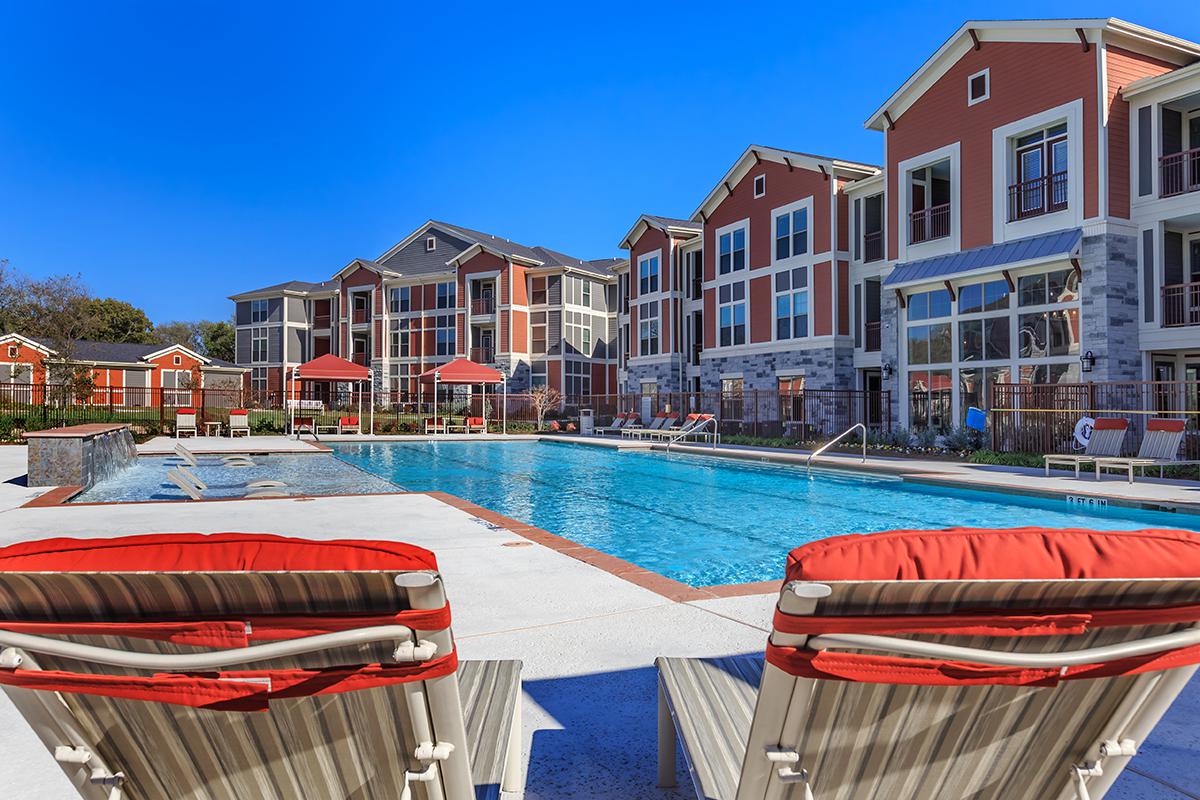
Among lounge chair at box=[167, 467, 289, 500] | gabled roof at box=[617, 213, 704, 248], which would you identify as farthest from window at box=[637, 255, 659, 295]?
lounge chair at box=[167, 467, 289, 500]

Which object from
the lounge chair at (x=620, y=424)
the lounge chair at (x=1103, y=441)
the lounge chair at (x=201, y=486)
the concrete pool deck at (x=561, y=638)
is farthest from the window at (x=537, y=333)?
the concrete pool deck at (x=561, y=638)

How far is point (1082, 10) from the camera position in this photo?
1644cm

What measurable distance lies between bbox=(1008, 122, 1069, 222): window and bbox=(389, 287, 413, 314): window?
33509 mm

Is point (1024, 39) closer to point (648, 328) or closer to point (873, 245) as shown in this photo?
point (873, 245)

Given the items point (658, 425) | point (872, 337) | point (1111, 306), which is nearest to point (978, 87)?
point (1111, 306)

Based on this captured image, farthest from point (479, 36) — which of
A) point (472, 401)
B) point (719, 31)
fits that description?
point (472, 401)

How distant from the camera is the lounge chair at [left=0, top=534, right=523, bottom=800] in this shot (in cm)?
118

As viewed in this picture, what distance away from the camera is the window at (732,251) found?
27125mm

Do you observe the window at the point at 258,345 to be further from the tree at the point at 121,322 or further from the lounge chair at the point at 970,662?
the lounge chair at the point at 970,662

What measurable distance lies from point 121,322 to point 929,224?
2539 inches

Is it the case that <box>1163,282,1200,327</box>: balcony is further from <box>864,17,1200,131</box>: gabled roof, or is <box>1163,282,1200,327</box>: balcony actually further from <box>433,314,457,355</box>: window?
<box>433,314,457,355</box>: window

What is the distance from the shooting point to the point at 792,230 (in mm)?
24859

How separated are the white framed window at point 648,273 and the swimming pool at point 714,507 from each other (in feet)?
51.0

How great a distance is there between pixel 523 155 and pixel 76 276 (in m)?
28.7
